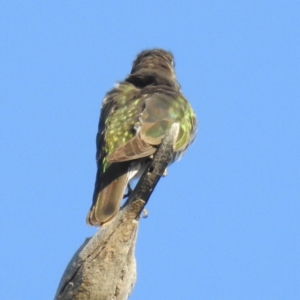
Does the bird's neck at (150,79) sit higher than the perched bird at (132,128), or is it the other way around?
the bird's neck at (150,79)

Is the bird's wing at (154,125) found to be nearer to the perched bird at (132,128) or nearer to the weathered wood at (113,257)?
the perched bird at (132,128)

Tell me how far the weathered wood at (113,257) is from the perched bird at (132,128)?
91cm

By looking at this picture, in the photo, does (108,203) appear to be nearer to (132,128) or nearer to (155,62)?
(132,128)

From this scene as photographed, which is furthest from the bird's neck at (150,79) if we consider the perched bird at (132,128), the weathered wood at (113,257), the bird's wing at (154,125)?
the weathered wood at (113,257)

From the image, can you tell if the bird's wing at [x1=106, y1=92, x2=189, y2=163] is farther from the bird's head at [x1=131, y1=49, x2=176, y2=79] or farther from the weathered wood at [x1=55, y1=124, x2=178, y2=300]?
the weathered wood at [x1=55, y1=124, x2=178, y2=300]

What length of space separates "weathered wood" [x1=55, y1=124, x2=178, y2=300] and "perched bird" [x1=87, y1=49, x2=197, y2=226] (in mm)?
908

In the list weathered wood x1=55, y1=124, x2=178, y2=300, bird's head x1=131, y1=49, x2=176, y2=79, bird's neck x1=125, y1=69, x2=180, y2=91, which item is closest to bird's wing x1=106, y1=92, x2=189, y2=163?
bird's neck x1=125, y1=69, x2=180, y2=91

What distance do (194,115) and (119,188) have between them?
1688 mm

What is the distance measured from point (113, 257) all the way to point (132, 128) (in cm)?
260

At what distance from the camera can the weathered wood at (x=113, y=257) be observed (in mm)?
5031

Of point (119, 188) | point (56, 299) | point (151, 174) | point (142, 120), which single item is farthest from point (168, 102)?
point (56, 299)

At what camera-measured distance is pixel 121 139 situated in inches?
299

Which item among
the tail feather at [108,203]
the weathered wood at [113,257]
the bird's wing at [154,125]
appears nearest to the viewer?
the weathered wood at [113,257]

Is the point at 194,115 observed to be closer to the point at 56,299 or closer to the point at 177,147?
the point at 177,147
